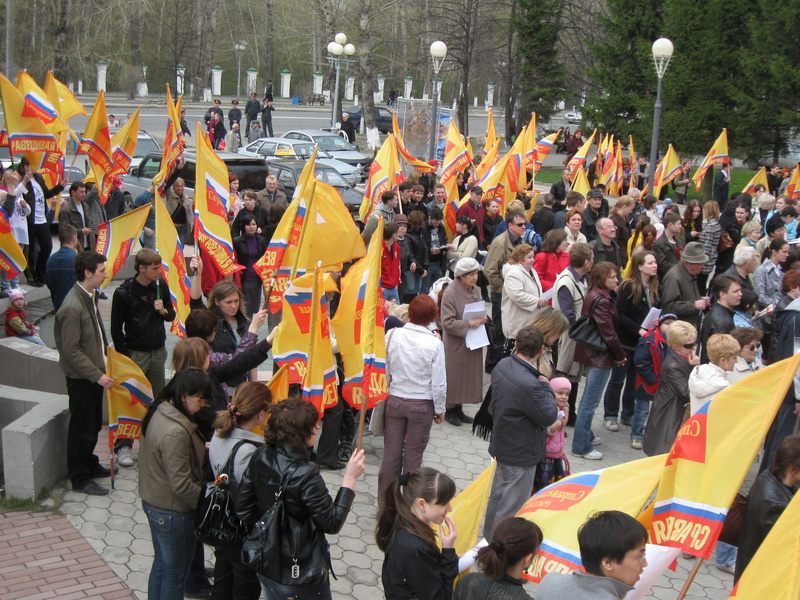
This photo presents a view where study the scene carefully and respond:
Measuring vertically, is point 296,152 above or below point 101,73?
below

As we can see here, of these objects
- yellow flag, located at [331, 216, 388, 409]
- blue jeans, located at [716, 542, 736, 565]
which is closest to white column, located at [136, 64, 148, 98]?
yellow flag, located at [331, 216, 388, 409]

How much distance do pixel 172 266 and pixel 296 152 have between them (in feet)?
52.9

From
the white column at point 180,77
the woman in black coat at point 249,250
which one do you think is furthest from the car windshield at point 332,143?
the woman in black coat at point 249,250

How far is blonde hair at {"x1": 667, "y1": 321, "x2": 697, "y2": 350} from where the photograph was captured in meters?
6.95

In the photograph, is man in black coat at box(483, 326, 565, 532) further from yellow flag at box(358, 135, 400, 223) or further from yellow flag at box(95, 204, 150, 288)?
yellow flag at box(358, 135, 400, 223)

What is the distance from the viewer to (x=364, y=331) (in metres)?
5.77

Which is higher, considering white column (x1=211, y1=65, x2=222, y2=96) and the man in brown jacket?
white column (x1=211, y1=65, x2=222, y2=96)

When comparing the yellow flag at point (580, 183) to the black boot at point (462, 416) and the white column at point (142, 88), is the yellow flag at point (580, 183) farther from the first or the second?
the white column at point (142, 88)

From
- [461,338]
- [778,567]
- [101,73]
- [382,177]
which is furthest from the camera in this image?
[101,73]

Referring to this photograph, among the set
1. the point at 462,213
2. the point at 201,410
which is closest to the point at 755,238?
the point at 462,213

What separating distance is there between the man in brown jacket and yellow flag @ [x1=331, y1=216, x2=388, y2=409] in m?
1.67

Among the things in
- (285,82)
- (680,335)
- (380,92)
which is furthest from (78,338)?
(380,92)

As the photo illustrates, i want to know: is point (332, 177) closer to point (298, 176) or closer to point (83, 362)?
point (298, 176)

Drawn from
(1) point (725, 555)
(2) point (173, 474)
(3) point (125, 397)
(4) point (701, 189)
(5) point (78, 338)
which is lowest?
(1) point (725, 555)
